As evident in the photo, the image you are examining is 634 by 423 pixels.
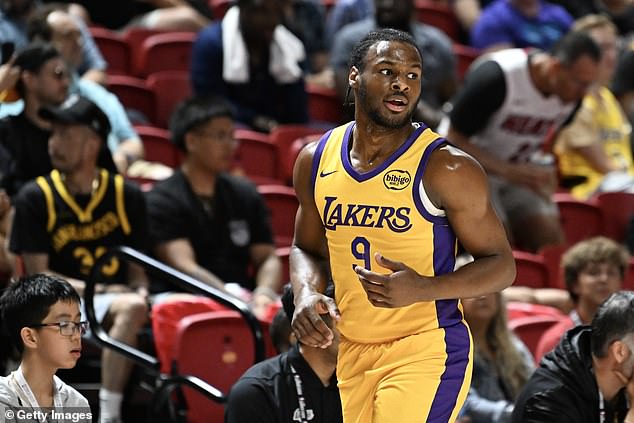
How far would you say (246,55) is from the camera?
8.13 metres

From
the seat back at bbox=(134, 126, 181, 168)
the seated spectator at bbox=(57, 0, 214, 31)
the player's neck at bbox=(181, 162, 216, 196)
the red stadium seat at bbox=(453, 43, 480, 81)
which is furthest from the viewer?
the red stadium seat at bbox=(453, 43, 480, 81)

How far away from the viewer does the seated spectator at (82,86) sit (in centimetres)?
730

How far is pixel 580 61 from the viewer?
7203 mm

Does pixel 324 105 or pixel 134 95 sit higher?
pixel 134 95

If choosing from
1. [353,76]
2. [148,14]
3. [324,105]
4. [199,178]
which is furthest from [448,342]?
[148,14]

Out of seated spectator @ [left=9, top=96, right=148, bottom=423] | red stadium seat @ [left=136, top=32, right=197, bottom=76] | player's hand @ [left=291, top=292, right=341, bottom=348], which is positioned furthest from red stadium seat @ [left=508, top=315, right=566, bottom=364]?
red stadium seat @ [left=136, top=32, right=197, bottom=76]

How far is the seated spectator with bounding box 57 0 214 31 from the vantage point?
9.28 m

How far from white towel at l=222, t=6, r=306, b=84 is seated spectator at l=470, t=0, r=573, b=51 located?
5.96 feet

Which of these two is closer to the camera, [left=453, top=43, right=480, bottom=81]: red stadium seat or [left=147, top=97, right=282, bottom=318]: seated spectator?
[left=147, top=97, right=282, bottom=318]: seated spectator

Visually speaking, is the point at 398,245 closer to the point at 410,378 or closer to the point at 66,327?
the point at 410,378

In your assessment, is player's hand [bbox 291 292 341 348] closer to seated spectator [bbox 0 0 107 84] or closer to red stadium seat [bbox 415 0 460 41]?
seated spectator [bbox 0 0 107 84]

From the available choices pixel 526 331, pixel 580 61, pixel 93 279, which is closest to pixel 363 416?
pixel 93 279

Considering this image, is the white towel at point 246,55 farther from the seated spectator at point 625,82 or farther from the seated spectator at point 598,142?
the seated spectator at point 625,82

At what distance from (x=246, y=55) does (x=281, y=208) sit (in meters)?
1.19
